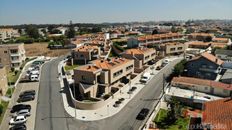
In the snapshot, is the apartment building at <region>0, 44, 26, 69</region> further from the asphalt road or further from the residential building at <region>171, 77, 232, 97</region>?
the residential building at <region>171, 77, 232, 97</region>

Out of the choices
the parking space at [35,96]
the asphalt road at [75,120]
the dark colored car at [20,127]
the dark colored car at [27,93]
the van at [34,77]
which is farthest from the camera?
the van at [34,77]

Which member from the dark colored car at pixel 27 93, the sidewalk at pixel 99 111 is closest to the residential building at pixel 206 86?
the sidewalk at pixel 99 111

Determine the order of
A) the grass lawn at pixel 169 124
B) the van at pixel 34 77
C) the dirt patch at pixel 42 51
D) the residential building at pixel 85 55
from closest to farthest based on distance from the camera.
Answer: the grass lawn at pixel 169 124 → the van at pixel 34 77 → the residential building at pixel 85 55 → the dirt patch at pixel 42 51

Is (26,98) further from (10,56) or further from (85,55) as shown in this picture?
(10,56)

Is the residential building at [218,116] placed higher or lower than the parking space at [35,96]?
higher

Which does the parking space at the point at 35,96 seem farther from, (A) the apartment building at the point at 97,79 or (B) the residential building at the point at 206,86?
(B) the residential building at the point at 206,86

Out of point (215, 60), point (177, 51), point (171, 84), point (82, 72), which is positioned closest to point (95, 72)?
point (82, 72)

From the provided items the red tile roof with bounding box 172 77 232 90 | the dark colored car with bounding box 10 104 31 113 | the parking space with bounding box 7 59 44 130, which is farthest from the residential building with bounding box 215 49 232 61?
the dark colored car with bounding box 10 104 31 113
